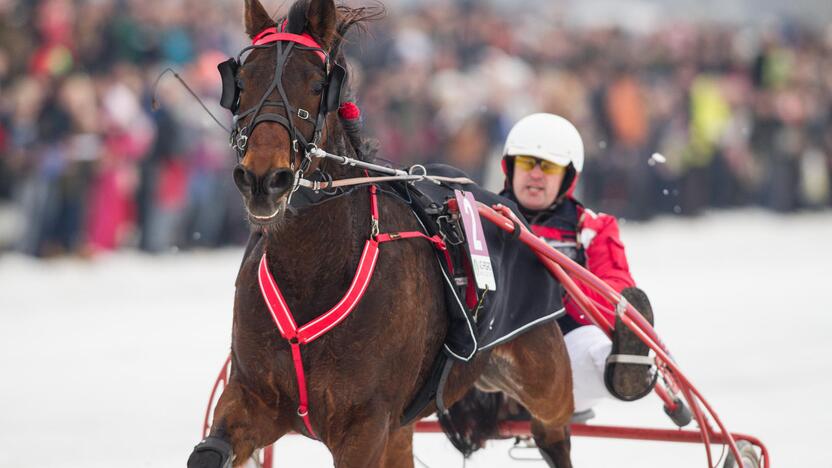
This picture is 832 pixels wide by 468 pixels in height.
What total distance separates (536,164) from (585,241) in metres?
0.40

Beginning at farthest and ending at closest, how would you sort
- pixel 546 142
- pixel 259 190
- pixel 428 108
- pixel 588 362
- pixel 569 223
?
pixel 428 108, pixel 569 223, pixel 546 142, pixel 588 362, pixel 259 190

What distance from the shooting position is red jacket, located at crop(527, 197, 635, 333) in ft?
18.5

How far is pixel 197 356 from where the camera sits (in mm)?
9133

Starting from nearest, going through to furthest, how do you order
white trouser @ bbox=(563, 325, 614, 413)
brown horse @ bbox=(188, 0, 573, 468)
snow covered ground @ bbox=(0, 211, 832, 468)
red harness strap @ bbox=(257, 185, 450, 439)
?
brown horse @ bbox=(188, 0, 573, 468), red harness strap @ bbox=(257, 185, 450, 439), white trouser @ bbox=(563, 325, 614, 413), snow covered ground @ bbox=(0, 211, 832, 468)

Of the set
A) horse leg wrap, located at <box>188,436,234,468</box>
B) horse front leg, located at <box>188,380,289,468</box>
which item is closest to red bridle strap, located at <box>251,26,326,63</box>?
horse front leg, located at <box>188,380,289,468</box>

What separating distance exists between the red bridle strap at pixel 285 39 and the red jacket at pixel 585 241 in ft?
6.52

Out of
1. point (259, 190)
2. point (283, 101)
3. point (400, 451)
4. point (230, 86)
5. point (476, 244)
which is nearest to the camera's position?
point (259, 190)

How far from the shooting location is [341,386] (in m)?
3.98

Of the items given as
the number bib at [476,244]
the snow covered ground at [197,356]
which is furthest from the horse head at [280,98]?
the snow covered ground at [197,356]

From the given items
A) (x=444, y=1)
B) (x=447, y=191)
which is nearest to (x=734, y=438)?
(x=447, y=191)

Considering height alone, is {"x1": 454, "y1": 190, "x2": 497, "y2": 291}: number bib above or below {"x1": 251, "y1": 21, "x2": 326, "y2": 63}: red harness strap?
below

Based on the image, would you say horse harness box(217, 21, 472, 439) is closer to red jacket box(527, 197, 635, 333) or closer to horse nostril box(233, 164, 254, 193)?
horse nostril box(233, 164, 254, 193)

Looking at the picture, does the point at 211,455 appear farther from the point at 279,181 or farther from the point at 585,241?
the point at 585,241

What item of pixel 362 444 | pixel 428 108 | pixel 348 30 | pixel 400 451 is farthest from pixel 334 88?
pixel 428 108
